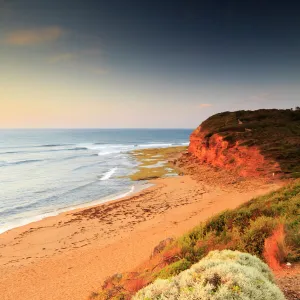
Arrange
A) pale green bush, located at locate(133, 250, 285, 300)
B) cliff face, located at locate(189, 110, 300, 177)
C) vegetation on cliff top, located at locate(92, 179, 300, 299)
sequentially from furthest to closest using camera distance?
1. cliff face, located at locate(189, 110, 300, 177)
2. vegetation on cliff top, located at locate(92, 179, 300, 299)
3. pale green bush, located at locate(133, 250, 285, 300)

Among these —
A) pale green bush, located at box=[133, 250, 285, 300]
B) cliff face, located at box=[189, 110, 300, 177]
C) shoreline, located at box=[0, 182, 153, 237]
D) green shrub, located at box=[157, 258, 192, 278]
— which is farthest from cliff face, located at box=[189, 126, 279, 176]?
pale green bush, located at box=[133, 250, 285, 300]

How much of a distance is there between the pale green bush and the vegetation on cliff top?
7.78ft

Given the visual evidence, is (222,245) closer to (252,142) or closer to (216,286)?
(216,286)

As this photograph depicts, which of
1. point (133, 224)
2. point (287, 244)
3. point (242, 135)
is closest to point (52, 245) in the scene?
point (133, 224)

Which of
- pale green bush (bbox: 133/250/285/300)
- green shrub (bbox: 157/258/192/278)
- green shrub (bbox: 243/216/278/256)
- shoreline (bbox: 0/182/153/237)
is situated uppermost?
→ pale green bush (bbox: 133/250/285/300)

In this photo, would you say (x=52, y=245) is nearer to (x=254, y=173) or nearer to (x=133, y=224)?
(x=133, y=224)

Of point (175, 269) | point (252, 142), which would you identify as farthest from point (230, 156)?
point (175, 269)

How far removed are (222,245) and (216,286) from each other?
488 centimetres

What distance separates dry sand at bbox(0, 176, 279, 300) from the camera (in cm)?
1140

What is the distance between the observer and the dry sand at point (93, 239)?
37.4 ft

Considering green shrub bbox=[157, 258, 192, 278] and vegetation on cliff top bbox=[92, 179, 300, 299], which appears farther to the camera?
vegetation on cliff top bbox=[92, 179, 300, 299]

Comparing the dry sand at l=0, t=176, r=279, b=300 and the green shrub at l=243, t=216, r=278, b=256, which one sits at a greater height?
the green shrub at l=243, t=216, r=278, b=256

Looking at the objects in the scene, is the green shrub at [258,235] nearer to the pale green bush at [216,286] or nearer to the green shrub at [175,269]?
the green shrub at [175,269]

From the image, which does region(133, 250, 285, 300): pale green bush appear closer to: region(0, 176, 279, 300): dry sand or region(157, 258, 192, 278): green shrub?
region(157, 258, 192, 278): green shrub
